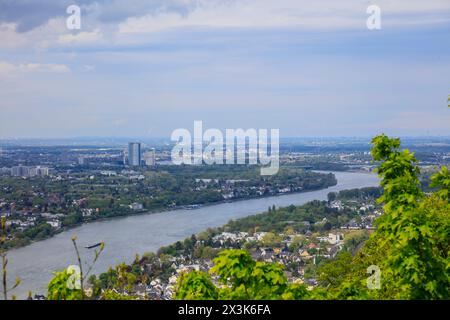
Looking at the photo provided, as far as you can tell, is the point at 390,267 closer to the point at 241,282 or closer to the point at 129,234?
the point at 241,282

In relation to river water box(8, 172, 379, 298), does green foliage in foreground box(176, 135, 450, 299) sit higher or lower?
higher

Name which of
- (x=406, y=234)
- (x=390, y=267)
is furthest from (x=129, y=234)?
(x=406, y=234)

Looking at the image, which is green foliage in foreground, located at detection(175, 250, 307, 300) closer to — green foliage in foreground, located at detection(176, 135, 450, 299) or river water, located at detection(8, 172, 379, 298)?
green foliage in foreground, located at detection(176, 135, 450, 299)

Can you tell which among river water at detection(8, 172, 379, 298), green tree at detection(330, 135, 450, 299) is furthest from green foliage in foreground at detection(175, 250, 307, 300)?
river water at detection(8, 172, 379, 298)

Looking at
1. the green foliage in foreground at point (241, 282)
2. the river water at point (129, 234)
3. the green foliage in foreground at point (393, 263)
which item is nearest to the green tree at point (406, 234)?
the green foliage in foreground at point (393, 263)

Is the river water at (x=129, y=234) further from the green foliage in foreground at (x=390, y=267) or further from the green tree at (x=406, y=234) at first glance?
the green tree at (x=406, y=234)

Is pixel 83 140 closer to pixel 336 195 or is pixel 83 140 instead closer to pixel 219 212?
pixel 219 212

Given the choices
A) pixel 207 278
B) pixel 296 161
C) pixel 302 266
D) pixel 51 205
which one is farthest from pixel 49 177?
pixel 207 278
